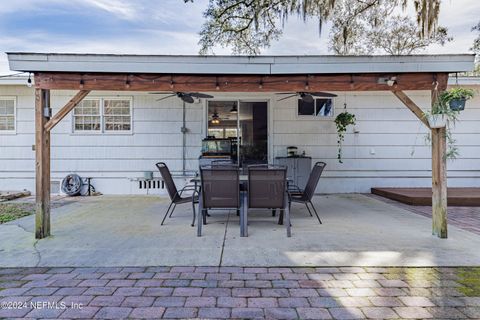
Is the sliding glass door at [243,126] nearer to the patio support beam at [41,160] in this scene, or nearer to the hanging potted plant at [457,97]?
the patio support beam at [41,160]

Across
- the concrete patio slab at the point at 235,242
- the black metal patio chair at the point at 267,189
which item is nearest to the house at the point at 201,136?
the concrete patio slab at the point at 235,242

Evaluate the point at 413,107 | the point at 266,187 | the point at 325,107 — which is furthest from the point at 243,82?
the point at 325,107

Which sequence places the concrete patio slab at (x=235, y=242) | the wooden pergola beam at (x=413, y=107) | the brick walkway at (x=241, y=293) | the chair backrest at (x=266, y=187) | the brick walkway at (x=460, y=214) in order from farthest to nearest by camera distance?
1. the brick walkway at (x=460, y=214)
2. the chair backrest at (x=266, y=187)
3. the wooden pergola beam at (x=413, y=107)
4. the concrete patio slab at (x=235, y=242)
5. the brick walkway at (x=241, y=293)

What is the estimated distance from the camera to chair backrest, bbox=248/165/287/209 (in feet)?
13.1

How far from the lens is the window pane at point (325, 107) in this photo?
7.82 metres

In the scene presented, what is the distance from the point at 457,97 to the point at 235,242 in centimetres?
308

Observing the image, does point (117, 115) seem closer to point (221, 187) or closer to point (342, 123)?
point (221, 187)

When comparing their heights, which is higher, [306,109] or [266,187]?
[306,109]

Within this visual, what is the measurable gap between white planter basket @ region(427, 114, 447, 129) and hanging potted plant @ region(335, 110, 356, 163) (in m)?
3.68

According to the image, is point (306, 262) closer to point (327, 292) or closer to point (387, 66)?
point (327, 292)

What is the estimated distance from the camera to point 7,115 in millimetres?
7797

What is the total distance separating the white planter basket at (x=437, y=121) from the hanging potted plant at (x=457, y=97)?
0.15 meters

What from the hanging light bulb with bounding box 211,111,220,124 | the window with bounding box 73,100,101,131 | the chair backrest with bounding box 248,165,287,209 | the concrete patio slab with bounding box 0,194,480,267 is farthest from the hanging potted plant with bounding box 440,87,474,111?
the window with bounding box 73,100,101,131

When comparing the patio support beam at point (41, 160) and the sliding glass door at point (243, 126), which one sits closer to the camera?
the patio support beam at point (41, 160)
